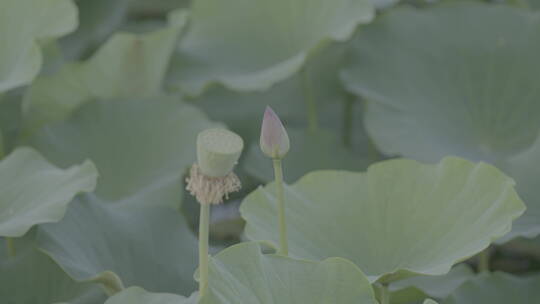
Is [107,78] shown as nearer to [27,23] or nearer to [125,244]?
[27,23]

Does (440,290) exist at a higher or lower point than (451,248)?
lower

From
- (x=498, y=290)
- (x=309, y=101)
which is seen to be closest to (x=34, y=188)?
(x=498, y=290)

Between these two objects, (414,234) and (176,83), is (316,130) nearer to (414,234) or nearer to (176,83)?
(176,83)

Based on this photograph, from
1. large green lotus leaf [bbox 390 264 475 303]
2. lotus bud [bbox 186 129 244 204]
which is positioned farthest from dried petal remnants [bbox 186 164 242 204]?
large green lotus leaf [bbox 390 264 475 303]

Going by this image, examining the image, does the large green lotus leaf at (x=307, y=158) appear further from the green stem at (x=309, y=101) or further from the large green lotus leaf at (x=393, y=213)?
the large green lotus leaf at (x=393, y=213)

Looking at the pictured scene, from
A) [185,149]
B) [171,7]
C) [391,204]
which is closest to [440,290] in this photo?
[391,204]

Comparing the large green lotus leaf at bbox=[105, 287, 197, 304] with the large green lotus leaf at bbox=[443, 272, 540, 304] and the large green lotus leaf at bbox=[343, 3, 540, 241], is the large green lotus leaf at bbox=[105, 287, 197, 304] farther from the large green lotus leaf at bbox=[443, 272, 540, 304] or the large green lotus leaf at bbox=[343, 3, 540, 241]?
the large green lotus leaf at bbox=[343, 3, 540, 241]

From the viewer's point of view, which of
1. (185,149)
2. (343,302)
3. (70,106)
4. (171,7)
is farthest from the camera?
(171,7)
